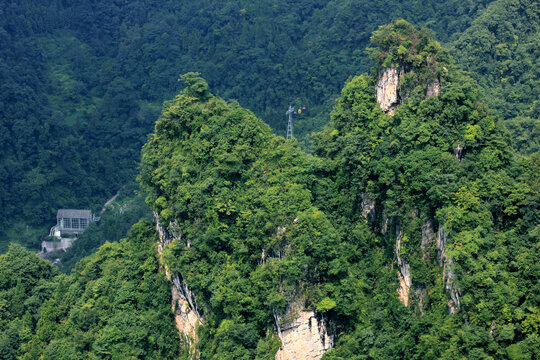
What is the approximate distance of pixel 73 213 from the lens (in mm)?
74500

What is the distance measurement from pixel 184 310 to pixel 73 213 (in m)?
40.1

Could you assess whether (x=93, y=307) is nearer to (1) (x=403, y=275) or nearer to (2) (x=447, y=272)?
Result: (1) (x=403, y=275)

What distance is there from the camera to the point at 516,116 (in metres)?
55.8

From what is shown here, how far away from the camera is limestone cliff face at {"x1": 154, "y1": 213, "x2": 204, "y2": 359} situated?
120 ft

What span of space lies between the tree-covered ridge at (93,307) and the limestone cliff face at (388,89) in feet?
46.8

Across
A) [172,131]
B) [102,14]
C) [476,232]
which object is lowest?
[476,232]

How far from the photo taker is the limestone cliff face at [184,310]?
A: 36.5m

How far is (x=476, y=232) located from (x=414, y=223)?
3305mm

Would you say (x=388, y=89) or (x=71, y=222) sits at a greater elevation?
(x=71, y=222)

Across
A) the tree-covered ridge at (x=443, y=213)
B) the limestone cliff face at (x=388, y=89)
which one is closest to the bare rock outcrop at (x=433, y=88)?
the tree-covered ridge at (x=443, y=213)

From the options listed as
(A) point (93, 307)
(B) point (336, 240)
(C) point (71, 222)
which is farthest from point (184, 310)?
(C) point (71, 222)

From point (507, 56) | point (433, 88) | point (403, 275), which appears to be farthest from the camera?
Answer: point (507, 56)

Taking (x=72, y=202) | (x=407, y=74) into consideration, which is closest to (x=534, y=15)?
(x=407, y=74)

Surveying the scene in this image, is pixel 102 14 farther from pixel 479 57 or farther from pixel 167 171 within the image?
pixel 167 171
